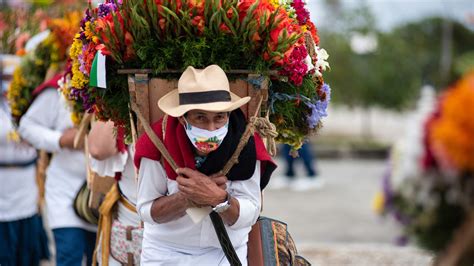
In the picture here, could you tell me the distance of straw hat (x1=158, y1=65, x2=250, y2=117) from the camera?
11.2 feet

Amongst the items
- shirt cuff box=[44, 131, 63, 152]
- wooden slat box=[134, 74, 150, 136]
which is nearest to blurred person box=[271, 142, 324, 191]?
shirt cuff box=[44, 131, 63, 152]

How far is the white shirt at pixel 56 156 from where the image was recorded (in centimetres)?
532

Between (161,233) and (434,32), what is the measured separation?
77.7 feet

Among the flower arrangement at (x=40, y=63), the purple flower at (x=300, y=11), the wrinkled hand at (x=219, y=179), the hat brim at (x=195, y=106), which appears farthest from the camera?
the flower arrangement at (x=40, y=63)

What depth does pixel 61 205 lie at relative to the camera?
5336 millimetres

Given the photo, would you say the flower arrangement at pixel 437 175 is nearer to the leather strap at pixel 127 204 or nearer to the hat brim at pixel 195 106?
the hat brim at pixel 195 106

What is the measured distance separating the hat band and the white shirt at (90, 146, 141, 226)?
46.8 inches

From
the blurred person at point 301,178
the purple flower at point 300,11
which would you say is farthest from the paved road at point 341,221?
the purple flower at point 300,11

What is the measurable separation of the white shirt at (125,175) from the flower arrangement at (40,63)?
3.78 ft

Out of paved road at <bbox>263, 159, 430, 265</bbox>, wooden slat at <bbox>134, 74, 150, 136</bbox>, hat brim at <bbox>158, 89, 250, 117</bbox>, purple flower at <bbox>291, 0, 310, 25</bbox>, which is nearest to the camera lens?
hat brim at <bbox>158, 89, 250, 117</bbox>

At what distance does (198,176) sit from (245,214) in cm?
30

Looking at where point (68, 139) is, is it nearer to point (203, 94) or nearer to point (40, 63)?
point (40, 63)

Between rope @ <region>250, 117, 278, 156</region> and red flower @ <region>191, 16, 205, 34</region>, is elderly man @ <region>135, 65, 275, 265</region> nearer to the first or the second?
rope @ <region>250, 117, 278, 156</region>

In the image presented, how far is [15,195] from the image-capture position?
20.3 ft
